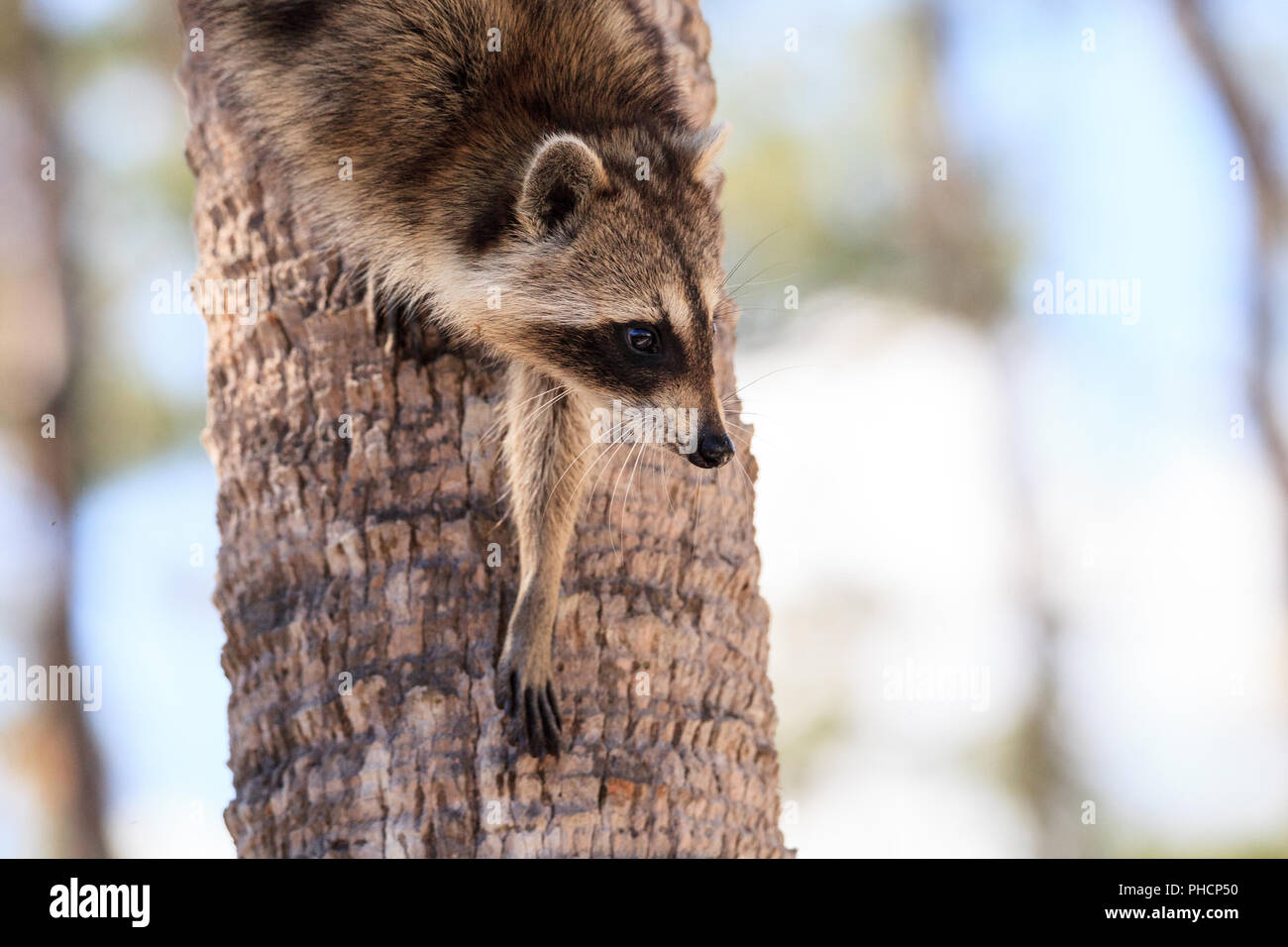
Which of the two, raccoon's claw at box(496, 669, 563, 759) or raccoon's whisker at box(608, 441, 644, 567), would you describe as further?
raccoon's whisker at box(608, 441, 644, 567)

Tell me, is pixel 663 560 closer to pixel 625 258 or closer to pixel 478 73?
pixel 625 258

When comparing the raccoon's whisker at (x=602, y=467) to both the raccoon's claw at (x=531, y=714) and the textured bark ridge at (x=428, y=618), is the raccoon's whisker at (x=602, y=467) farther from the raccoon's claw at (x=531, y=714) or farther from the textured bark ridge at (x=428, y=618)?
the raccoon's claw at (x=531, y=714)

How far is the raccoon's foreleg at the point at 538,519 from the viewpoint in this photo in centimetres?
354

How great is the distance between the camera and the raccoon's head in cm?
403

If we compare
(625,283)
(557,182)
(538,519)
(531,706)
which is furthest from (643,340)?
(531,706)

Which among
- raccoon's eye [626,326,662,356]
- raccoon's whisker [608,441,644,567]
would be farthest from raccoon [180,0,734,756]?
raccoon's whisker [608,441,644,567]

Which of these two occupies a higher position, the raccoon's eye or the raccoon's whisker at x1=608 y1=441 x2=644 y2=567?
the raccoon's eye

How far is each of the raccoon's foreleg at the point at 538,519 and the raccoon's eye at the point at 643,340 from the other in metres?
0.46

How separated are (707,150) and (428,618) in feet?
6.30

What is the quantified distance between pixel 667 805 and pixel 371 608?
1.04m

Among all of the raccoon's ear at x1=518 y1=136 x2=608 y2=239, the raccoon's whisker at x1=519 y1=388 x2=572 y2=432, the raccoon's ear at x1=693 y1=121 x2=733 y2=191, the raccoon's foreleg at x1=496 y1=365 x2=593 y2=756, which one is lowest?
the raccoon's foreleg at x1=496 y1=365 x2=593 y2=756

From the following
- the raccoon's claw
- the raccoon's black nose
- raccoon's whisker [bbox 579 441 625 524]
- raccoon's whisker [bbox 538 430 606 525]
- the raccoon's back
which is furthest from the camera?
the raccoon's back

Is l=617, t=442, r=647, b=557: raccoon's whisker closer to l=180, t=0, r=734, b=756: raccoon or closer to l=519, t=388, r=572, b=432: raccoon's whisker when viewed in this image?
l=180, t=0, r=734, b=756: raccoon

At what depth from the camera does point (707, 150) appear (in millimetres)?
4426
